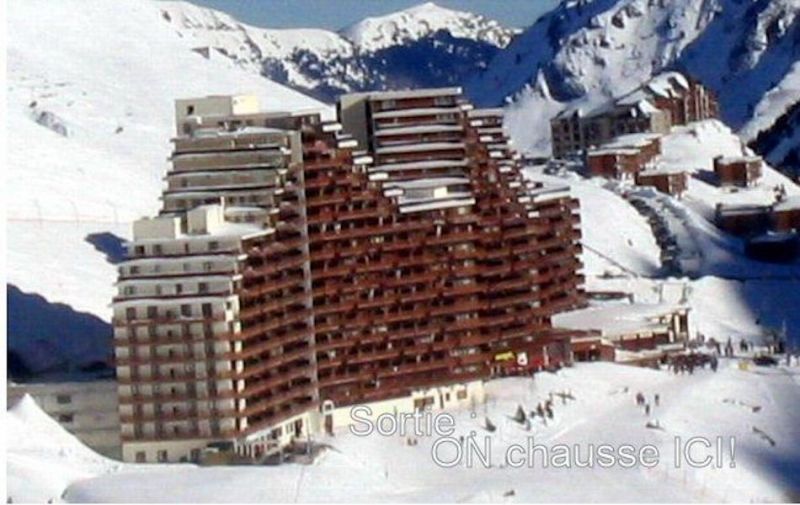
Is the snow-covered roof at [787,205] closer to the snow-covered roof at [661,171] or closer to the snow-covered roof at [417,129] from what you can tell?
the snow-covered roof at [661,171]

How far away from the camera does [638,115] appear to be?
126062mm

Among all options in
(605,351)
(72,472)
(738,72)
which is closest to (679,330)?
(605,351)

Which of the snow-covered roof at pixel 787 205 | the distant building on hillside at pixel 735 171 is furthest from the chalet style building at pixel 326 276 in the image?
the distant building on hillside at pixel 735 171

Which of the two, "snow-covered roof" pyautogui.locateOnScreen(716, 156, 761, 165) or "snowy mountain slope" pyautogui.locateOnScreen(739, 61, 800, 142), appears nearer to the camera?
"snow-covered roof" pyautogui.locateOnScreen(716, 156, 761, 165)

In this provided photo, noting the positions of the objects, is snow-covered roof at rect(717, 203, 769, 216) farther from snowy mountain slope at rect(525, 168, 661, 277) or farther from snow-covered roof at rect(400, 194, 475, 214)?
snow-covered roof at rect(400, 194, 475, 214)

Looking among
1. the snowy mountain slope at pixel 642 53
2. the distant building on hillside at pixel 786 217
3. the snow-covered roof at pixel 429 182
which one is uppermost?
the snowy mountain slope at pixel 642 53

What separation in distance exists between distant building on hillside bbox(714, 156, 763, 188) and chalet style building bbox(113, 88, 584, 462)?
3536 centimetres

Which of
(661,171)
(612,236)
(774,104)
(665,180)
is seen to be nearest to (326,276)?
(612,236)

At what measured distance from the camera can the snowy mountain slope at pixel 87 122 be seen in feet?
265

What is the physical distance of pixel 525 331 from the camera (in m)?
73.2

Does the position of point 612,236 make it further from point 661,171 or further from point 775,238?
point 661,171

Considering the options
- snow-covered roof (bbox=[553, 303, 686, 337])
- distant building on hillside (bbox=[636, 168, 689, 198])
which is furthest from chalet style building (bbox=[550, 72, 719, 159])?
snow-covered roof (bbox=[553, 303, 686, 337])

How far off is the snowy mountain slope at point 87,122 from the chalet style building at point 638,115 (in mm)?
15653

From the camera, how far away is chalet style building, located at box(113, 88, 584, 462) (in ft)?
205
